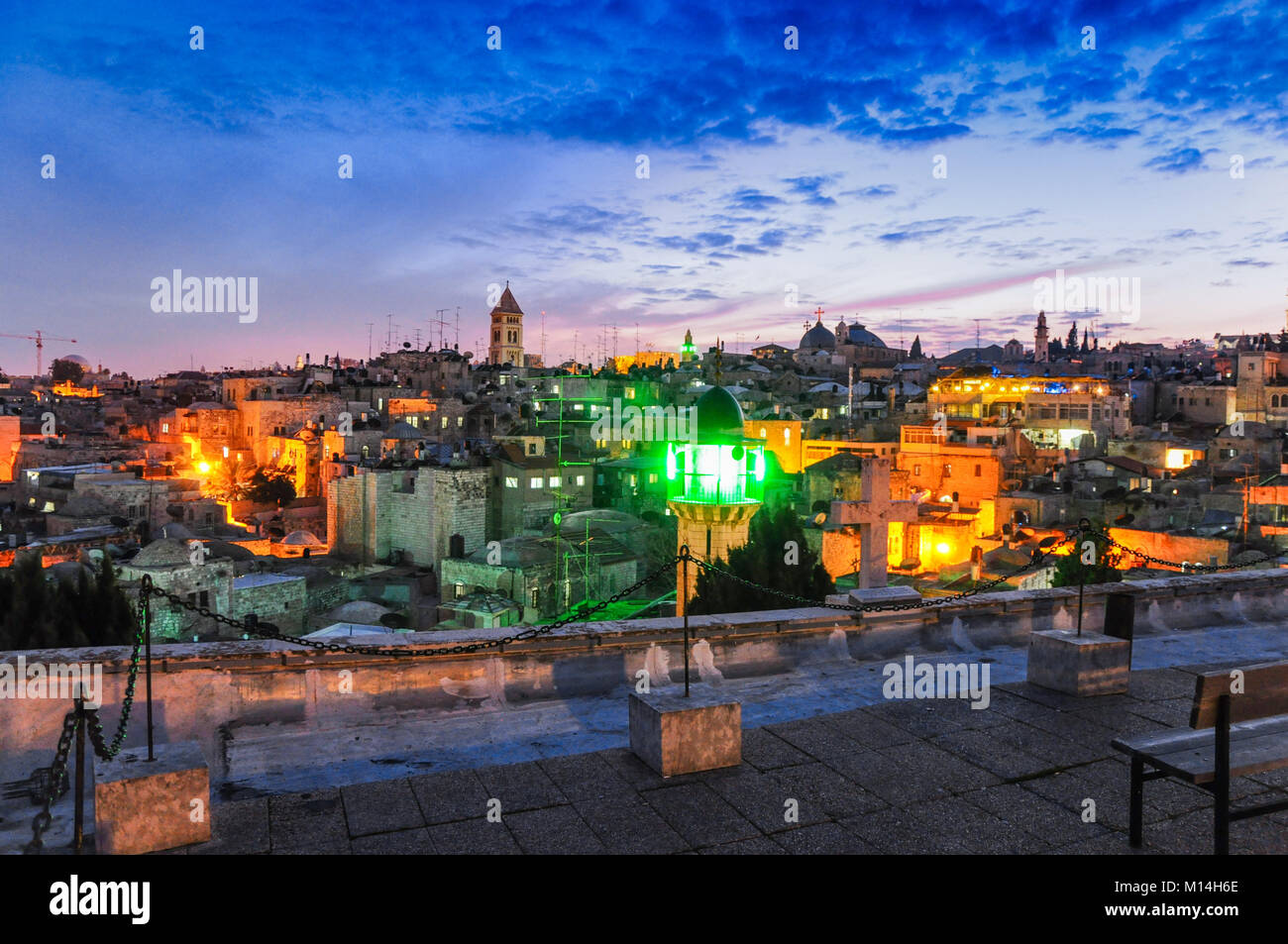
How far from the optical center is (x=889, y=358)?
124m

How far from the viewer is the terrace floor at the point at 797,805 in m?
4.58

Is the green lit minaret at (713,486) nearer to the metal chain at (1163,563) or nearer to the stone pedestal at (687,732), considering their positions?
the metal chain at (1163,563)

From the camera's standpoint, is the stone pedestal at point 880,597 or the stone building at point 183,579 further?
the stone building at point 183,579

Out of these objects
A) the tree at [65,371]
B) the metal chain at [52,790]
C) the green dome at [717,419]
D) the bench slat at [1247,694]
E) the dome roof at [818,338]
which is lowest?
the metal chain at [52,790]

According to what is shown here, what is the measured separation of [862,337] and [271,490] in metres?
97.0

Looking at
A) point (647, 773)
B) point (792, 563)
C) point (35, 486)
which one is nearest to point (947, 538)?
point (792, 563)

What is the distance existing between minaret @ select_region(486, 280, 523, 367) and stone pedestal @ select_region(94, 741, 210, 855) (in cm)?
12502

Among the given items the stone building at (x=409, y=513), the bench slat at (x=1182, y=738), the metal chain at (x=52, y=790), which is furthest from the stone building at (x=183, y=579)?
the bench slat at (x=1182, y=738)

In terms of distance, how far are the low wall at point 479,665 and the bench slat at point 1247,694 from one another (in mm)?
3618

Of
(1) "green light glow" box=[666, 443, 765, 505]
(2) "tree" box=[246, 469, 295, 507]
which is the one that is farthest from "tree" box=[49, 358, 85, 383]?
(1) "green light glow" box=[666, 443, 765, 505]

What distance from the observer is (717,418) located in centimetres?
2408

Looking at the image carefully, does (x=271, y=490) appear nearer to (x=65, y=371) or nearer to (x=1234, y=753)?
(x=1234, y=753)
